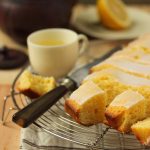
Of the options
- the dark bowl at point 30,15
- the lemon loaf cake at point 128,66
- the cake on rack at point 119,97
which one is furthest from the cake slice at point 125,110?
the dark bowl at point 30,15

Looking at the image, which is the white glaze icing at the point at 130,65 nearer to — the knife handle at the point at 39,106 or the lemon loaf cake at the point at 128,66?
the lemon loaf cake at the point at 128,66

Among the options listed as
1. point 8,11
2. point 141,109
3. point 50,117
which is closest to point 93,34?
point 8,11

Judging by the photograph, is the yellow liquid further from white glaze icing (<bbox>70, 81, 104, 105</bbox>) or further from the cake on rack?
white glaze icing (<bbox>70, 81, 104, 105</bbox>)

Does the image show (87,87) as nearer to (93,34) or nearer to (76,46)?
(76,46)

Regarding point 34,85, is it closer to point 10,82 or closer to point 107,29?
point 10,82

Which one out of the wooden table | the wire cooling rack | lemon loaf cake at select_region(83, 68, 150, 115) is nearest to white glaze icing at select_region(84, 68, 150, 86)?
lemon loaf cake at select_region(83, 68, 150, 115)

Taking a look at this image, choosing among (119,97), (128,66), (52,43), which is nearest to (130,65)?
(128,66)
